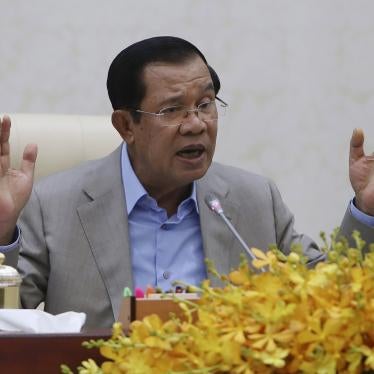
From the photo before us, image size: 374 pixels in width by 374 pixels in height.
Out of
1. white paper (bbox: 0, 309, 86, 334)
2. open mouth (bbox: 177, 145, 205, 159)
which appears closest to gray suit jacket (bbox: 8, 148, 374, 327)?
open mouth (bbox: 177, 145, 205, 159)

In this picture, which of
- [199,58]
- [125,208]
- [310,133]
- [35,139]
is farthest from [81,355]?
[310,133]

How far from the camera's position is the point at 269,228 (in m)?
2.58

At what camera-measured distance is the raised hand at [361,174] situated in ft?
7.43

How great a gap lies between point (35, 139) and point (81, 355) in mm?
1481

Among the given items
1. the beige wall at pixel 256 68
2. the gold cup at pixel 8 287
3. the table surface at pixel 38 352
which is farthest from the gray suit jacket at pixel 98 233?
the beige wall at pixel 256 68

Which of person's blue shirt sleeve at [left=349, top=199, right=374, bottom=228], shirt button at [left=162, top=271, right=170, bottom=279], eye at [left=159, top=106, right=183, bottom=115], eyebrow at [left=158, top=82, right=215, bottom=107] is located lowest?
shirt button at [left=162, top=271, right=170, bottom=279]

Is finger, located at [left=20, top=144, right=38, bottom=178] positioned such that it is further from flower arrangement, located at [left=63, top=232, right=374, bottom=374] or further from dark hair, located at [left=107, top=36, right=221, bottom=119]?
flower arrangement, located at [left=63, top=232, right=374, bottom=374]

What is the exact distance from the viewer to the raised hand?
2264 mm

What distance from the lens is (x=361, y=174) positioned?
229cm

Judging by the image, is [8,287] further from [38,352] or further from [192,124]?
[192,124]

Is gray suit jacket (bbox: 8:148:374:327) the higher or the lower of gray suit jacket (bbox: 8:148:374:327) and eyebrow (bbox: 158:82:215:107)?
the lower

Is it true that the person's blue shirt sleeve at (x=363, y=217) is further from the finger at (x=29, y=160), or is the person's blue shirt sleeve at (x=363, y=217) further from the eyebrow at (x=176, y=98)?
the finger at (x=29, y=160)

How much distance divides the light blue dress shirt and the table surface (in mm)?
1040

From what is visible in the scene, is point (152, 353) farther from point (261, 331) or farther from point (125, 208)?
point (125, 208)
